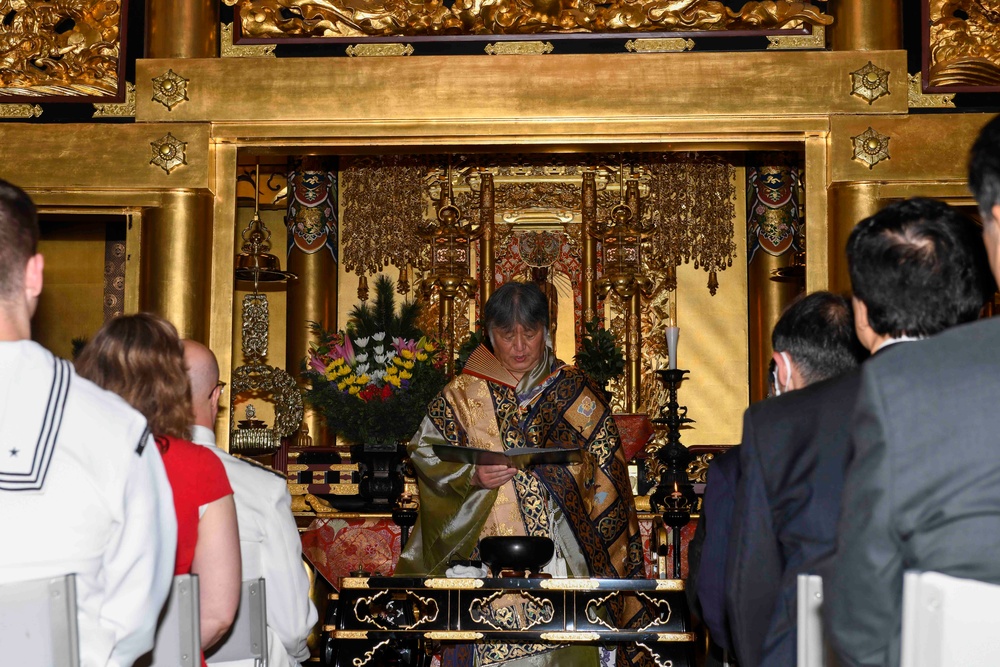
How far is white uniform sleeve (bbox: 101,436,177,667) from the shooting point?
1734 millimetres

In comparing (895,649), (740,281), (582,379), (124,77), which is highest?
Answer: (124,77)

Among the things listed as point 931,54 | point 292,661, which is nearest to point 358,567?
point 292,661

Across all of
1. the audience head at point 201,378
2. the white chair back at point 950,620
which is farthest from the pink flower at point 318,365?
the white chair back at point 950,620

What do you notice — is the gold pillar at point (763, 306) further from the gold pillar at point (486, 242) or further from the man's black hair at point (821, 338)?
the man's black hair at point (821, 338)

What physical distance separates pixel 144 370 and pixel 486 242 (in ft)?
20.7

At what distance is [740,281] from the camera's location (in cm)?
875

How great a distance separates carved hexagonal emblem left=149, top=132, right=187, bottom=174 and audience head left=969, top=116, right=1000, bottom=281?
3984mm

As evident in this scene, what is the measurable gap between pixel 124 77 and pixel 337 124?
3.12 feet

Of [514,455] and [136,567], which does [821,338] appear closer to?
[136,567]

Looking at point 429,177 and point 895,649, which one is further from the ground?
point 429,177

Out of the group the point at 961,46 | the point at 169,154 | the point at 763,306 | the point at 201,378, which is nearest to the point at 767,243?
the point at 763,306

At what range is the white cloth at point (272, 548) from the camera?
267 centimetres

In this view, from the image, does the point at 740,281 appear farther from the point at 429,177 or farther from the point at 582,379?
the point at 582,379

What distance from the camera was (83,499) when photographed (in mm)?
1686
